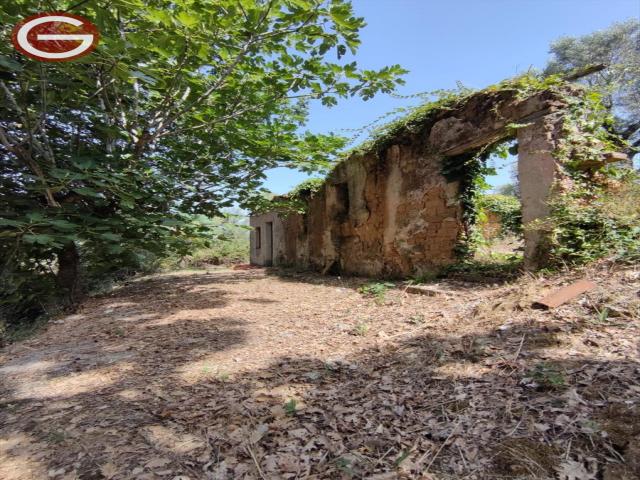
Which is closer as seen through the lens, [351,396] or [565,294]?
[351,396]

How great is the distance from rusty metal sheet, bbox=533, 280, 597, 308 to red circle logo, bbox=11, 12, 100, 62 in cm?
451

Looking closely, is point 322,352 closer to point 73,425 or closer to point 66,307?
point 73,425

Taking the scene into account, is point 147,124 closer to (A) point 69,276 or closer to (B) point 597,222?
(A) point 69,276

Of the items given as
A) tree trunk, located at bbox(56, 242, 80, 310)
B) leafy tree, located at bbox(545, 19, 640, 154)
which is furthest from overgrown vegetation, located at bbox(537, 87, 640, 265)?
leafy tree, located at bbox(545, 19, 640, 154)

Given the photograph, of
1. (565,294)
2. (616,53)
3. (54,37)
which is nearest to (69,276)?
A: (54,37)

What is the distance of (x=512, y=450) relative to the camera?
1489mm

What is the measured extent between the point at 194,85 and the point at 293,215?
563cm

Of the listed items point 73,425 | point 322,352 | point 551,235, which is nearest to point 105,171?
point 73,425

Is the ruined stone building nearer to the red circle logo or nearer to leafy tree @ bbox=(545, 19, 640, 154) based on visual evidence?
the red circle logo

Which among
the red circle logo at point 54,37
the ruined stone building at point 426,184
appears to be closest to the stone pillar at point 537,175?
the ruined stone building at point 426,184

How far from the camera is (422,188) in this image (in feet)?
18.6

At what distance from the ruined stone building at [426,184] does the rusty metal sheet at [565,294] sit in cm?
107

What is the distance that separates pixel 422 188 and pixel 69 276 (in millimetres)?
5939

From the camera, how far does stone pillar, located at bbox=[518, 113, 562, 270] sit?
156 inches
